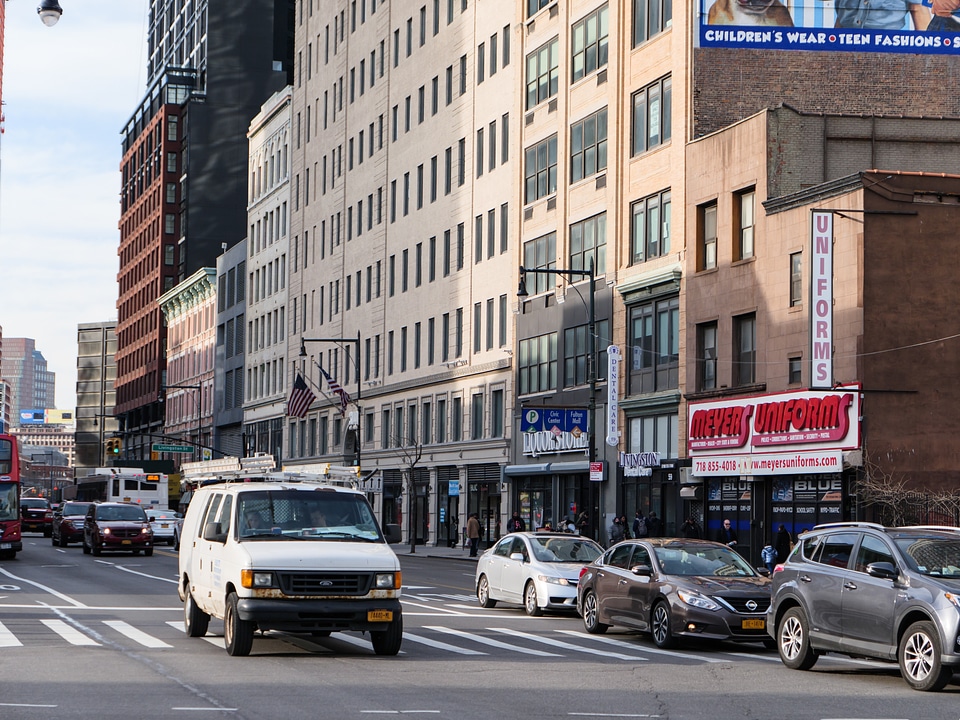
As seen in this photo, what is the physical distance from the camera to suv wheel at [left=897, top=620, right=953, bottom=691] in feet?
51.4

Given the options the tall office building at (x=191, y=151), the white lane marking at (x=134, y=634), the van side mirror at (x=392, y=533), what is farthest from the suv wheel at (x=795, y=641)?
the tall office building at (x=191, y=151)

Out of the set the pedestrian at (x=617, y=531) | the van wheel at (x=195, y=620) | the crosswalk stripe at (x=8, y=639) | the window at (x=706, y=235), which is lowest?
the crosswalk stripe at (x=8, y=639)

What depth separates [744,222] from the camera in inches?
1777

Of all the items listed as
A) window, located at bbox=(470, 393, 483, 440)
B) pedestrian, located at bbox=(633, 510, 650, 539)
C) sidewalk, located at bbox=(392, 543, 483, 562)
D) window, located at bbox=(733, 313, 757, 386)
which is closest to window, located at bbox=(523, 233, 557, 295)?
window, located at bbox=(470, 393, 483, 440)

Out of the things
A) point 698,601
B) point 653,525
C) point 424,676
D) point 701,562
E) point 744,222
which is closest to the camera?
point 424,676

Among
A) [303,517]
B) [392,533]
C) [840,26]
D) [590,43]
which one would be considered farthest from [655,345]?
[303,517]

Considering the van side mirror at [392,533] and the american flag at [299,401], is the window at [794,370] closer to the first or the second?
the van side mirror at [392,533]

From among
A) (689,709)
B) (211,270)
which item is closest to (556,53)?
(689,709)

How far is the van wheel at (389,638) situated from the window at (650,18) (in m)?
34.5

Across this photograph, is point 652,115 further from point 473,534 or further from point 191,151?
point 191,151

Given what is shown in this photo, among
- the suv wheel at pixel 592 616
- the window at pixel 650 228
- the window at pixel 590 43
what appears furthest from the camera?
the window at pixel 590 43

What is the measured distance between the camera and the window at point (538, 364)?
57875 mm

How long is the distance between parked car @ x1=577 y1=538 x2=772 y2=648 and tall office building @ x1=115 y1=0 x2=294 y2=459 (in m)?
106

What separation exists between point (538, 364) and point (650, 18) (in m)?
14.6
